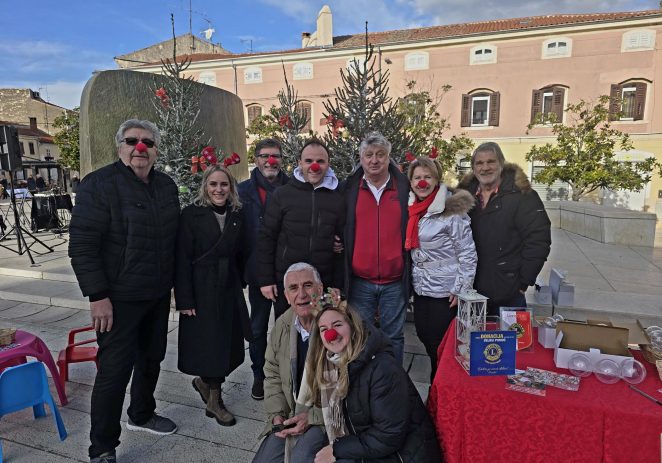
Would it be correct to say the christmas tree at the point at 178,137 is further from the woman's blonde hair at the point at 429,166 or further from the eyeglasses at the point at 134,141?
the woman's blonde hair at the point at 429,166

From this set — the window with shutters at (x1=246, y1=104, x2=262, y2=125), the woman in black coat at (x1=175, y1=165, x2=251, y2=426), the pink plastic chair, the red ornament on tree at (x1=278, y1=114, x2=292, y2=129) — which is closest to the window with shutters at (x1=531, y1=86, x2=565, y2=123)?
the window with shutters at (x1=246, y1=104, x2=262, y2=125)

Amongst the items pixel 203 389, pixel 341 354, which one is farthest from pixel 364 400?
pixel 203 389

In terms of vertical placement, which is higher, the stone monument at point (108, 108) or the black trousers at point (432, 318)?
the stone monument at point (108, 108)

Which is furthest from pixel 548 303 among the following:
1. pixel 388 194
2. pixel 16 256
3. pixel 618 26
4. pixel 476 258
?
pixel 618 26

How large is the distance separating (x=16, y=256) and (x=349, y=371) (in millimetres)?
9147

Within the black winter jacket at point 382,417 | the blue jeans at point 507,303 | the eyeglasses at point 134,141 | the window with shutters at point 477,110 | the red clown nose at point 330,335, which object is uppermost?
the window with shutters at point 477,110

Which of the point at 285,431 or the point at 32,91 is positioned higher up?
the point at 32,91

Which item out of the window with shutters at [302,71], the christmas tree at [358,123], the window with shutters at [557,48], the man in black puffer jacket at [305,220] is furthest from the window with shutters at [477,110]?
the man in black puffer jacket at [305,220]

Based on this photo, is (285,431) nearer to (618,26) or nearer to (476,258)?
(476,258)

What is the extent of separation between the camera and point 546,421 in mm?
1665

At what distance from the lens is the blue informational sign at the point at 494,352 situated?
1.83 metres

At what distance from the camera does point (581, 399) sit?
1.66 metres

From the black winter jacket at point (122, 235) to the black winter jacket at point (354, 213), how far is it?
3.78 feet

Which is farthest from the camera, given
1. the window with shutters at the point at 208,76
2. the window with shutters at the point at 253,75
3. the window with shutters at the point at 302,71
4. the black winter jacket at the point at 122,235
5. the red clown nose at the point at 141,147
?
the window with shutters at the point at 208,76
